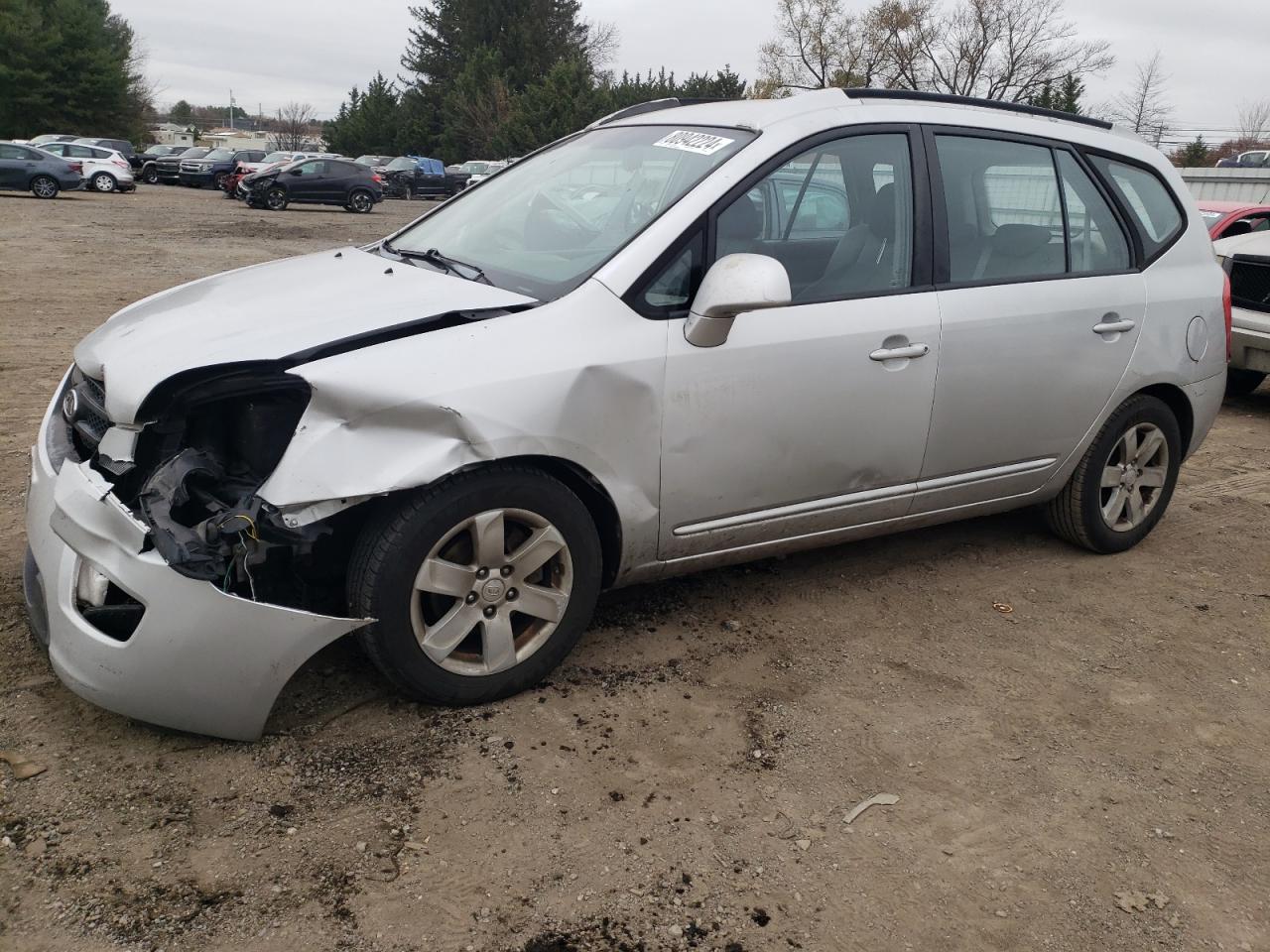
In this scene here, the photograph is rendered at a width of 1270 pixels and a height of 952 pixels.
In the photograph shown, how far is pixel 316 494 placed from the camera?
2.65 meters

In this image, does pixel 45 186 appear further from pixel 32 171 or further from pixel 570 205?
pixel 570 205

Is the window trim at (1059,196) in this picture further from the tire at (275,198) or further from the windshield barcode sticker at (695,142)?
the tire at (275,198)

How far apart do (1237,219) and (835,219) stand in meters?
7.86

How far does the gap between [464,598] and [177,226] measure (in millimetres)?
19353

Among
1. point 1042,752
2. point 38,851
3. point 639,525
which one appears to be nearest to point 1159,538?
point 1042,752

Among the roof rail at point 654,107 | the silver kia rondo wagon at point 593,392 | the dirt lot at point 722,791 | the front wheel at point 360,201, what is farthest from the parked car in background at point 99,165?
the silver kia rondo wagon at point 593,392

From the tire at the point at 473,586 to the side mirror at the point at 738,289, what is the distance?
67 cm

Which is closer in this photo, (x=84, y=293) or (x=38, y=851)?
(x=38, y=851)

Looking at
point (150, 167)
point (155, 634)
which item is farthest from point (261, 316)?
point (150, 167)

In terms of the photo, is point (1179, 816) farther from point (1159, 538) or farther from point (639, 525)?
point (1159, 538)

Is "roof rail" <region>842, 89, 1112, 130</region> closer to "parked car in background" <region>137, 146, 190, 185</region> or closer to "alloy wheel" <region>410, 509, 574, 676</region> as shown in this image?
"alloy wheel" <region>410, 509, 574, 676</region>

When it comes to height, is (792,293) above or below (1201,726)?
above

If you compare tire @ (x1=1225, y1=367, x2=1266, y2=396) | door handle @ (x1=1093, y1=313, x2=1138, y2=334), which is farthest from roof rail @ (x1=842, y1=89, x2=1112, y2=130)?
tire @ (x1=1225, y1=367, x2=1266, y2=396)

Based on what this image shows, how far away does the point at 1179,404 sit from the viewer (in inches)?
180
